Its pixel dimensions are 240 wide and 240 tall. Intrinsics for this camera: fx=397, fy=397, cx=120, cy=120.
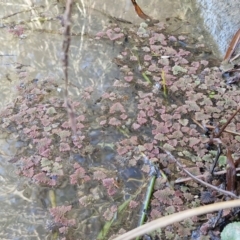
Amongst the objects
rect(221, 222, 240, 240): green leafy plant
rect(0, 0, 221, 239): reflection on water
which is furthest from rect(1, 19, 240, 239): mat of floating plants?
rect(221, 222, 240, 240): green leafy plant

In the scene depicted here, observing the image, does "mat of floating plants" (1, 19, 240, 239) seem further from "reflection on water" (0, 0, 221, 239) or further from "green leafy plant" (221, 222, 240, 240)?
"green leafy plant" (221, 222, 240, 240)

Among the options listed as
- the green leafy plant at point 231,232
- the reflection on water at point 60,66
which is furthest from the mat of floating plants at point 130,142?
the green leafy plant at point 231,232

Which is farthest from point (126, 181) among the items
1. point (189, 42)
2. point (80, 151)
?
point (189, 42)

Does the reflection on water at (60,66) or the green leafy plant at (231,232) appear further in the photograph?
the reflection on water at (60,66)

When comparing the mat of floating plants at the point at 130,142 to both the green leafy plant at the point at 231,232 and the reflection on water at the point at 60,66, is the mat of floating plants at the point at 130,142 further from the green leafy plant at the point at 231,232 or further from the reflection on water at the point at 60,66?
the green leafy plant at the point at 231,232

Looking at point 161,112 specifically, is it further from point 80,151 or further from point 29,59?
point 29,59

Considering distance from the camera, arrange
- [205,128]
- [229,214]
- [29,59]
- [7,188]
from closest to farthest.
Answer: [229,214] → [7,188] → [205,128] → [29,59]

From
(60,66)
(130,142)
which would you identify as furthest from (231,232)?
(60,66)

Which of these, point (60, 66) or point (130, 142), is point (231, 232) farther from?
point (60, 66)

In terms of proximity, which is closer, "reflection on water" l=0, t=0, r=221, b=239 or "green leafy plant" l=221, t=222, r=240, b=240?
"green leafy plant" l=221, t=222, r=240, b=240
